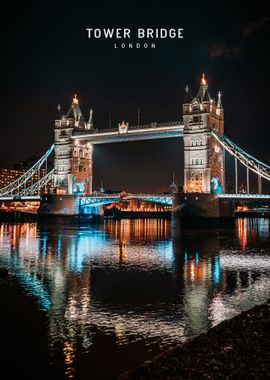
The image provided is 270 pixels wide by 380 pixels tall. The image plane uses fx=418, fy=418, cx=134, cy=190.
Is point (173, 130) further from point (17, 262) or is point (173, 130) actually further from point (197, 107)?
point (17, 262)

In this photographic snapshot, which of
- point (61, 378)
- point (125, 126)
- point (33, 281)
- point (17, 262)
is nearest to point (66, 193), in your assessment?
point (125, 126)

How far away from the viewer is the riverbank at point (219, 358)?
635 centimetres

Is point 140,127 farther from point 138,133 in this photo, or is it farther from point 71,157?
point 71,157

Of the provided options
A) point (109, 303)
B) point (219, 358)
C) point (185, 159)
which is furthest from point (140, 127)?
point (219, 358)

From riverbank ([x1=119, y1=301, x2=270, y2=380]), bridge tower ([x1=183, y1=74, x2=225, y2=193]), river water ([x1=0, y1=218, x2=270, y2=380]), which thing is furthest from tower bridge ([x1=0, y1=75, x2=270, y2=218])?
riverbank ([x1=119, y1=301, x2=270, y2=380])

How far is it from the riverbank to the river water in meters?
1.33

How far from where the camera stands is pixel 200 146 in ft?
162

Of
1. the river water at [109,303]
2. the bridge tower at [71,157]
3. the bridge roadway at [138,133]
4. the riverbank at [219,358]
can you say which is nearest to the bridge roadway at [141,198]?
the bridge tower at [71,157]

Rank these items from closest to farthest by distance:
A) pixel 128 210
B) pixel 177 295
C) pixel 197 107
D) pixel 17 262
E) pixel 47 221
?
pixel 177 295, pixel 17 262, pixel 197 107, pixel 47 221, pixel 128 210

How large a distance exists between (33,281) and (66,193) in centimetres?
4503

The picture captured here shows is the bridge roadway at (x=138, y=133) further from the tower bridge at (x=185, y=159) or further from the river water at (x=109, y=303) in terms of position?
the river water at (x=109, y=303)

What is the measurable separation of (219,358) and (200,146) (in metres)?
43.5

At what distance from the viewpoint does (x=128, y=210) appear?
10994 cm

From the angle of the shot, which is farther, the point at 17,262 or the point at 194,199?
the point at 194,199
